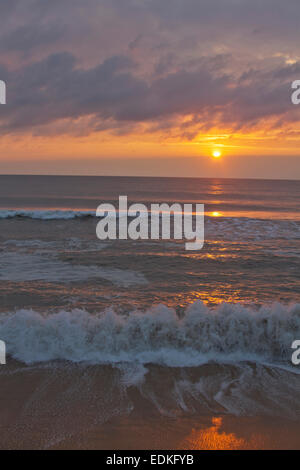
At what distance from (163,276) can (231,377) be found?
497 centimetres

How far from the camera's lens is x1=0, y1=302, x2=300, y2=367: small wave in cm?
518

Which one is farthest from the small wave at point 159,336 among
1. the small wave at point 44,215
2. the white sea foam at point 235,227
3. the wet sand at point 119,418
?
the small wave at point 44,215

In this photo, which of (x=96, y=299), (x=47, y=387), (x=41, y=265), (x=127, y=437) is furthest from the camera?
(x=41, y=265)

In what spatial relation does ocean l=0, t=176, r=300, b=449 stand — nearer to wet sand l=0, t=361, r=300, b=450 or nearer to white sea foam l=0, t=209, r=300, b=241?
wet sand l=0, t=361, r=300, b=450

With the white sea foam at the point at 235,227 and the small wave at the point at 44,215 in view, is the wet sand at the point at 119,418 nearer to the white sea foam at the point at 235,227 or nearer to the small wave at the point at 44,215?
the white sea foam at the point at 235,227

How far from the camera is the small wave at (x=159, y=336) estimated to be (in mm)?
5176

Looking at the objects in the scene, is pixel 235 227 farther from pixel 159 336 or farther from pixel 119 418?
pixel 119 418

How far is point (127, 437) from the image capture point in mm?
3527

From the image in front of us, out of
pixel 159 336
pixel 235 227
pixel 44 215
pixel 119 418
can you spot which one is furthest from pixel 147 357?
pixel 44 215

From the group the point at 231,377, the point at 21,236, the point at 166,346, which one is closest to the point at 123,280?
the point at 166,346

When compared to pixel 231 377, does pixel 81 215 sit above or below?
above

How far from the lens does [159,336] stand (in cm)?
557

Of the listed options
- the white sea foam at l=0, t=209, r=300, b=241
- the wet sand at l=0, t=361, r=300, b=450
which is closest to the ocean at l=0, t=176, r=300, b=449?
the wet sand at l=0, t=361, r=300, b=450
